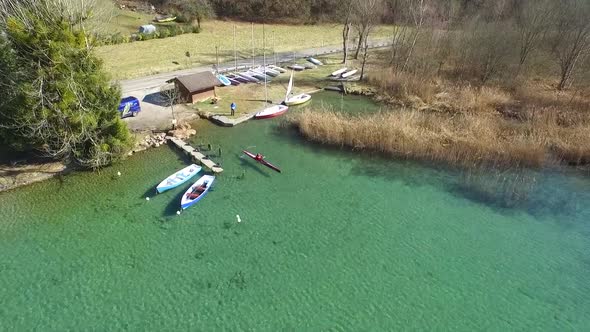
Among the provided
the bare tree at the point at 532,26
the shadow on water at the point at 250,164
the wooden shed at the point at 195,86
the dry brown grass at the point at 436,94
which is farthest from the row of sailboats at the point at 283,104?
the bare tree at the point at 532,26

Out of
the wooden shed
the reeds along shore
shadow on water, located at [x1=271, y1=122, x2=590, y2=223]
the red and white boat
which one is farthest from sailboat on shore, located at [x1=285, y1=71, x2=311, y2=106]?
shadow on water, located at [x1=271, y1=122, x2=590, y2=223]

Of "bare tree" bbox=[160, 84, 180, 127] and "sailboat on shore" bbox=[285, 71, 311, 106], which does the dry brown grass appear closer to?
"sailboat on shore" bbox=[285, 71, 311, 106]

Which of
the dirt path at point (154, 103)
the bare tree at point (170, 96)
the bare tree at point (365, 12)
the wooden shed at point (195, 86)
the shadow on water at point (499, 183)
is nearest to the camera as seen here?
the shadow on water at point (499, 183)

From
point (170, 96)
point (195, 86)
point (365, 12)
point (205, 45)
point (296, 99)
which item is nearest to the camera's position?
point (170, 96)

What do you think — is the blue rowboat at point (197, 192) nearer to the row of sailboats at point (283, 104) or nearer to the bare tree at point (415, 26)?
the row of sailboats at point (283, 104)

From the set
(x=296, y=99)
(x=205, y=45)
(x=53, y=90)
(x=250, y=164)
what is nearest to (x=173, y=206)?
(x=250, y=164)

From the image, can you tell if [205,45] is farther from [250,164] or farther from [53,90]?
[53,90]
